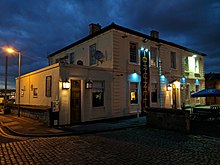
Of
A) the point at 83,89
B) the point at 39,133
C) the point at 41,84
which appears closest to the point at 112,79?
the point at 83,89

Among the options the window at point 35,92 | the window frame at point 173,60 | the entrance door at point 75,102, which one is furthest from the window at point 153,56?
the window at point 35,92

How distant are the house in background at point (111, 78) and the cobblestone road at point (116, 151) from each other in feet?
13.6

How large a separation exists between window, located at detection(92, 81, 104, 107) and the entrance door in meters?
1.28

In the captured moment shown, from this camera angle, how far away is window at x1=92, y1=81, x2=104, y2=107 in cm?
1323

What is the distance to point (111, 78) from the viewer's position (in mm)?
14102

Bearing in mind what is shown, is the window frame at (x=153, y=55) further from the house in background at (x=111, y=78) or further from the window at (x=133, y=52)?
the window at (x=133, y=52)

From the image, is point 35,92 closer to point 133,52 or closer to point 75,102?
point 75,102

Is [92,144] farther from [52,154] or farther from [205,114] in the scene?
[205,114]

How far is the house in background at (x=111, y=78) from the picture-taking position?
1214 centimetres

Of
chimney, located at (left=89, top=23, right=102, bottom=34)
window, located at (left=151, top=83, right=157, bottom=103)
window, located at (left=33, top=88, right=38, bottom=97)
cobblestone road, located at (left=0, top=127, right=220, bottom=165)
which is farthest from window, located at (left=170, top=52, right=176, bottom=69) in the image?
window, located at (left=33, top=88, right=38, bottom=97)

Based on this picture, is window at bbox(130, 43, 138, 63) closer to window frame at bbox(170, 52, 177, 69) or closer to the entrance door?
the entrance door

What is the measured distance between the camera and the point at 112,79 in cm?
1414

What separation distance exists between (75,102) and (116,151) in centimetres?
653

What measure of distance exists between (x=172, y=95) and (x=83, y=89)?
36.6ft
